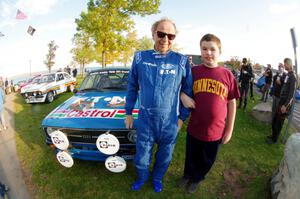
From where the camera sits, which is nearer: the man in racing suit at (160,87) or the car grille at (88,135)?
the man in racing suit at (160,87)

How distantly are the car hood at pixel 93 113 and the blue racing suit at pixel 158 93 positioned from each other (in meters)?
0.60

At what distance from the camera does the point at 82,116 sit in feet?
10.3

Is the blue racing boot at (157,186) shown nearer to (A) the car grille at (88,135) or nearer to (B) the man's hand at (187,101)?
(A) the car grille at (88,135)

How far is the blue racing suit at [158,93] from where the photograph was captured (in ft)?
7.33

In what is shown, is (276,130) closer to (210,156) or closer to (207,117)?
(210,156)

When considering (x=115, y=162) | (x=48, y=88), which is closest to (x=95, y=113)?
(x=115, y=162)

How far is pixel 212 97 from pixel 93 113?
1.93 meters

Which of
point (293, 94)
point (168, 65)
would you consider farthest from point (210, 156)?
point (293, 94)

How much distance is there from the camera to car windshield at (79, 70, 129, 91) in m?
4.12

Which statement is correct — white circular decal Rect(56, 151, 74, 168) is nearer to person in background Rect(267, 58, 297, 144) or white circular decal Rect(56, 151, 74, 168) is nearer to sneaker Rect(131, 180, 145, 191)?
sneaker Rect(131, 180, 145, 191)

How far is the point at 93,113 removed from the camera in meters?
3.20

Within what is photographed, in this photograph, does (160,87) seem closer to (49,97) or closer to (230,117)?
(230,117)

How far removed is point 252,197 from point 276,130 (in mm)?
2245

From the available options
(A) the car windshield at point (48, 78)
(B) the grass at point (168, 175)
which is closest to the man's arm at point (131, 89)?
(B) the grass at point (168, 175)
